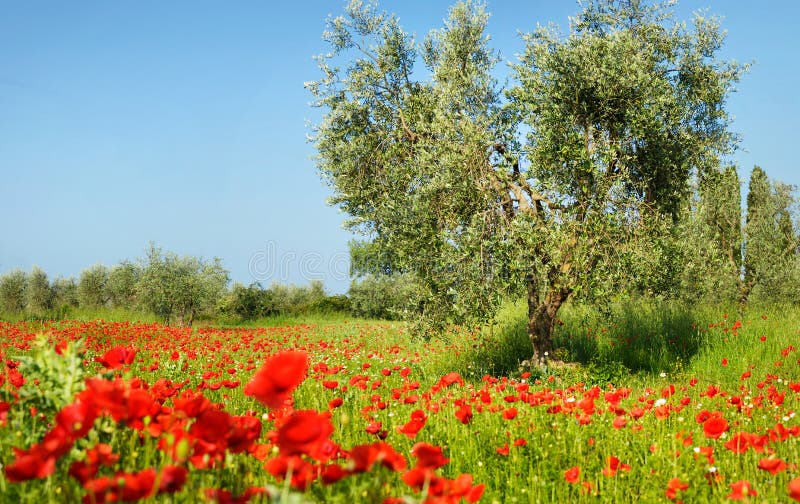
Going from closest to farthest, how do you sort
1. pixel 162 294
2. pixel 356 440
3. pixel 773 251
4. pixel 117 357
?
pixel 117 357 < pixel 356 440 < pixel 773 251 < pixel 162 294

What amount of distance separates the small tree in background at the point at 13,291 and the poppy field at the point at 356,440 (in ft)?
163

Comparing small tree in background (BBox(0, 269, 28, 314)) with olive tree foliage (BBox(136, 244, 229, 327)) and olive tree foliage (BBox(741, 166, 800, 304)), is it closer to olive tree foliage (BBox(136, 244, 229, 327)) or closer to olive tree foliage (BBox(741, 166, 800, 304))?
olive tree foliage (BBox(136, 244, 229, 327))

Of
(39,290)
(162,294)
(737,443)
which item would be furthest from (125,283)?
(737,443)

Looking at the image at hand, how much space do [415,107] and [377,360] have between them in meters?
7.15

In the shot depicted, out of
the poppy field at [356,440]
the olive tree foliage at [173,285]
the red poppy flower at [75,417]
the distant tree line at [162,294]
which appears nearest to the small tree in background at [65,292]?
the distant tree line at [162,294]

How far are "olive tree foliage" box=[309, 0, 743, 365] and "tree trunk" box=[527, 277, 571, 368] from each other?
3 cm

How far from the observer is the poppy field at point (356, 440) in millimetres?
2312

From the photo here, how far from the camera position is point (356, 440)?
5941mm

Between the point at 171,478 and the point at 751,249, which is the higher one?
the point at 751,249

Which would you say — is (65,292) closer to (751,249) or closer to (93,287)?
(93,287)

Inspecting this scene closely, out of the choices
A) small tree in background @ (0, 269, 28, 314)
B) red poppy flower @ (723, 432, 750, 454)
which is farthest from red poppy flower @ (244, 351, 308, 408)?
small tree in background @ (0, 269, 28, 314)

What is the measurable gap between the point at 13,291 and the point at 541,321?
190 feet

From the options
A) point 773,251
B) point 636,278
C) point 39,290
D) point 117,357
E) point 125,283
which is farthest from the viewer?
point 39,290

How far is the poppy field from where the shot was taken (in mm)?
2312
